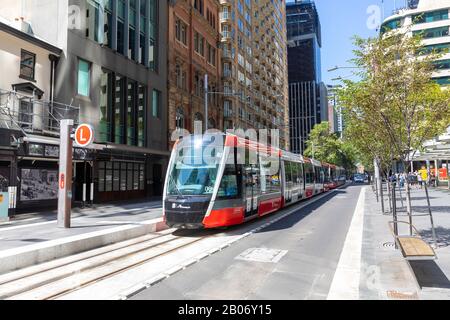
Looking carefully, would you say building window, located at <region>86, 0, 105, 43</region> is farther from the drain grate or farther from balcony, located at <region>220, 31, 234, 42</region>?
balcony, located at <region>220, 31, 234, 42</region>

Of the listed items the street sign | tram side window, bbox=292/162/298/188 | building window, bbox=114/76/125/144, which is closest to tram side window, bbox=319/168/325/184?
tram side window, bbox=292/162/298/188

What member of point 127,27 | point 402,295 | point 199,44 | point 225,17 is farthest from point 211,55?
point 402,295

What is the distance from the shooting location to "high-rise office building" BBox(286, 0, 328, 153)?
122281 millimetres

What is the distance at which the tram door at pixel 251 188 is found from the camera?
13.7 meters

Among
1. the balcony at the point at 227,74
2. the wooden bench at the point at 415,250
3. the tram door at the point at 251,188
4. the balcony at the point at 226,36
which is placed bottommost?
the wooden bench at the point at 415,250

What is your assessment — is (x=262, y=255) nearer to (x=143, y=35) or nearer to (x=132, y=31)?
(x=132, y=31)

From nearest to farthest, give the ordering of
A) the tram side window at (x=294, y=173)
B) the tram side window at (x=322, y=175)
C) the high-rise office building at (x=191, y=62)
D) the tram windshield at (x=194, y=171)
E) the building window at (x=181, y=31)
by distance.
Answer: the tram windshield at (x=194, y=171) < the tram side window at (x=294, y=173) < the high-rise office building at (x=191, y=62) < the tram side window at (x=322, y=175) < the building window at (x=181, y=31)

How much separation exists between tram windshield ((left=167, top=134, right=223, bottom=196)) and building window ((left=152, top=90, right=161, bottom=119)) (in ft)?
65.6

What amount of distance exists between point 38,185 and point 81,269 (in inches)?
512

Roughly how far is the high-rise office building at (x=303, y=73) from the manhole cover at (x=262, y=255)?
346 feet

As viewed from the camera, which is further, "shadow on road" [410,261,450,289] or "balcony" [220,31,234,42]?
"balcony" [220,31,234,42]

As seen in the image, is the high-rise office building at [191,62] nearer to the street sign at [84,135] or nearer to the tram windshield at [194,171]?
the street sign at [84,135]

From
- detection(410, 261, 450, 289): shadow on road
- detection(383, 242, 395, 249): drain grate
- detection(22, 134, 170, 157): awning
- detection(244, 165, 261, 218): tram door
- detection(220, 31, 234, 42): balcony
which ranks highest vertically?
detection(220, 31, 234, 42): balcony

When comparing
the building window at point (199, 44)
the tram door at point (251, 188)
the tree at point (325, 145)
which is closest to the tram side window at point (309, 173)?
the tram door at point (251, 188)
